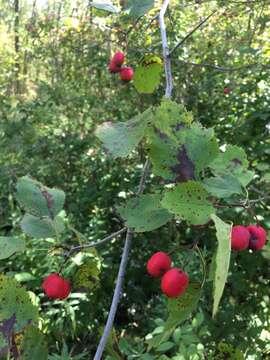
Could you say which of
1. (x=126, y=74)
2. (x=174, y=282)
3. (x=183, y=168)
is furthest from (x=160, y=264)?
(x=126, y=74)

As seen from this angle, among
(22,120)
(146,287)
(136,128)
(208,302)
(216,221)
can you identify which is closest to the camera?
(216,221)

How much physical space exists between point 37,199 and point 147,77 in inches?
17.4

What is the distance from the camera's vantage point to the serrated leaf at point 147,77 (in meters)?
1.01

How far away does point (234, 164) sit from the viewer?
651mm

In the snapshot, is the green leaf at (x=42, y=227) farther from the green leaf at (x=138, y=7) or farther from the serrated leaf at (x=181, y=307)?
the green leaf at (x=138, y=7)

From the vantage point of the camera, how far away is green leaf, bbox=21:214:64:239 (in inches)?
26.6

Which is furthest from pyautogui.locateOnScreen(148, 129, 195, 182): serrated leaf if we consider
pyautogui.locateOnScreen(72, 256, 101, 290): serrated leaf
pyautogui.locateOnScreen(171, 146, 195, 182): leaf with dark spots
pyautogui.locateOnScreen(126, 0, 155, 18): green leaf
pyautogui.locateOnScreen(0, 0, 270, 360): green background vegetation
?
pyautogui.locateOnScreen(0, 0, 270, 360): green background vegetation

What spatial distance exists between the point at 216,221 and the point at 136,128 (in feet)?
0.56

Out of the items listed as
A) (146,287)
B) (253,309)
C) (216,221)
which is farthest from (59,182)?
(216,221)

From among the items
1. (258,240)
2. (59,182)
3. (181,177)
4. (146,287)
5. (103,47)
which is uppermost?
(181,177)

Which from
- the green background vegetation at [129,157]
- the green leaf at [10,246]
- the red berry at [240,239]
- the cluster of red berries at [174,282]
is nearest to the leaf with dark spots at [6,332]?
the green leaf at [10,246]

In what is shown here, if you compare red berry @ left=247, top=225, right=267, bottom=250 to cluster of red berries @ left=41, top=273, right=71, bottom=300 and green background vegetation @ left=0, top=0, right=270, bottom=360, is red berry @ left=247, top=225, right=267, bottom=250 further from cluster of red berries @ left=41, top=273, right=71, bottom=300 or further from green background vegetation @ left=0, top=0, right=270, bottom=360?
green background vegetation @ left=0, top=0, right=270, bottom=360

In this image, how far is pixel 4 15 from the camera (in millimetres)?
6895

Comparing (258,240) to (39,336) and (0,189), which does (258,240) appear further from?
(0,189)
